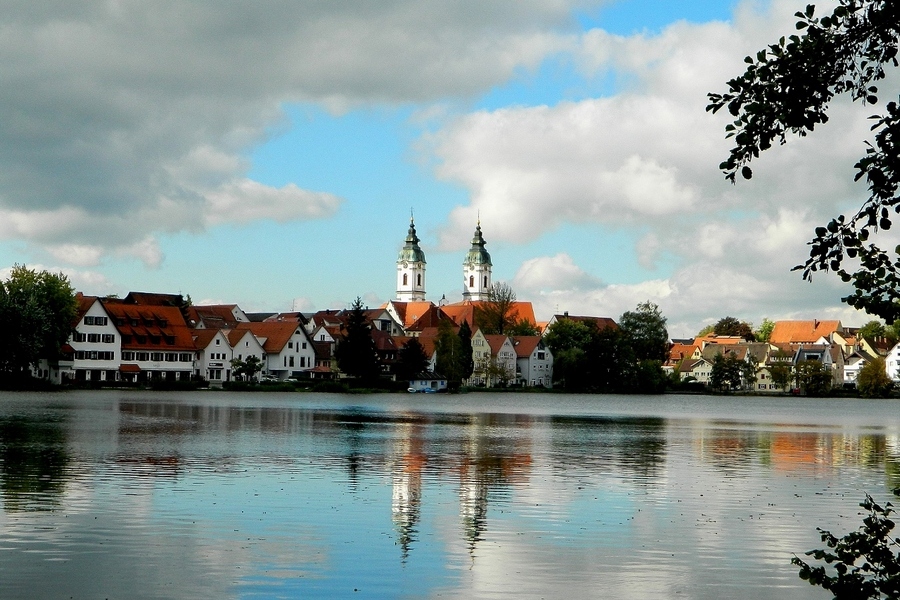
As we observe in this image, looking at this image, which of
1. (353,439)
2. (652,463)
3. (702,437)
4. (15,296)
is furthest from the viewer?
(15,296)

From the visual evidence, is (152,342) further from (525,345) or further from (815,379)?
(815,379)

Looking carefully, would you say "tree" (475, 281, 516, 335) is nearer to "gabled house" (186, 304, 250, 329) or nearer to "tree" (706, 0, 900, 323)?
"gabled house" (186, 304, 250, 329)

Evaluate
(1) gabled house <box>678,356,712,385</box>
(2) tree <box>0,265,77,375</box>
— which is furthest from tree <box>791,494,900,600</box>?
(1) gabled house <box>678,356,712,385</box>

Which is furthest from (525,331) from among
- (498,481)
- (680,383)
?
(498,481)

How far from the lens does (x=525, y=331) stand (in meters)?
162

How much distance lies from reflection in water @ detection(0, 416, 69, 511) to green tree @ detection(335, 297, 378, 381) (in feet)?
225

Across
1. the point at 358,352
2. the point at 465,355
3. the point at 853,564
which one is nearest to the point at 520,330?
the point at 465,355

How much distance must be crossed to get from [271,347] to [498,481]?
3949 inches

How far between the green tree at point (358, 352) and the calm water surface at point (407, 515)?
229ft

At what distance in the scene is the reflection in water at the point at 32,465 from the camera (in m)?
19.3

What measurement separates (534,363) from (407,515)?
131 meters

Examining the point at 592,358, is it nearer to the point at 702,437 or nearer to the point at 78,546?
the point at 702,437

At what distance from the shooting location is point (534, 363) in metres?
149

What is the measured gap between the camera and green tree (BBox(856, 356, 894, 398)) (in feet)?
460
